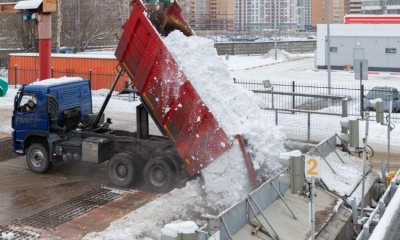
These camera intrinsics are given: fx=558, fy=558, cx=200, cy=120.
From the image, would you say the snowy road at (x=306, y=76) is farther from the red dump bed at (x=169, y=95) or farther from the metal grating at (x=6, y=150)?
the red dump bed at (x=169, y=95)

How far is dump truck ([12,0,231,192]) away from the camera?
11719 mm

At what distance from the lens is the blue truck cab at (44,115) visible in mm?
14156

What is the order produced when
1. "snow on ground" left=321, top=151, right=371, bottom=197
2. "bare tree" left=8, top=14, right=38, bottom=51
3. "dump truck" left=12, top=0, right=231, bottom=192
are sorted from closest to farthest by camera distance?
1. "snow on ground" left=321, top=151, right=371, bottom=197
2. "dump truck" left=12, top=0, right=231, bottom=192
3. "bare tree" left=8, top=14, right=38, bottom=51

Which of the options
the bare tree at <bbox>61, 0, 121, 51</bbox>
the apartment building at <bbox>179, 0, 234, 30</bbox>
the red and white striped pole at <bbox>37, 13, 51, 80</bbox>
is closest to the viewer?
the red and white striped pole at <bbox>37, 13, 51, 80</bbox>

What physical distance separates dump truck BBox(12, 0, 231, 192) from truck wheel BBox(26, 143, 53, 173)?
0.03 m

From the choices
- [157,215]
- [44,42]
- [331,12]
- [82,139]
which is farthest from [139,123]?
[331,12]

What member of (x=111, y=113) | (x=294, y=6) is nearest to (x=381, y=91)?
(x=111, y=113)

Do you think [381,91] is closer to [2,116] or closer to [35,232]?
[2,116]

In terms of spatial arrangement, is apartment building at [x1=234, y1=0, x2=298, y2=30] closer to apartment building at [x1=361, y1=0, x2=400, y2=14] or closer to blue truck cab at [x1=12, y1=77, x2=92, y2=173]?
apartment building at [x1=361, y1=0, x2=400, y2=14]

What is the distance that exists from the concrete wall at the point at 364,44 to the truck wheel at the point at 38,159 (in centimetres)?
3678

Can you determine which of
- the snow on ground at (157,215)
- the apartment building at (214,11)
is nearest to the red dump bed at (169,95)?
the snow on ground at (157,215)

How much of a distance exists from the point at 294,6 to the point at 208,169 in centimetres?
17401

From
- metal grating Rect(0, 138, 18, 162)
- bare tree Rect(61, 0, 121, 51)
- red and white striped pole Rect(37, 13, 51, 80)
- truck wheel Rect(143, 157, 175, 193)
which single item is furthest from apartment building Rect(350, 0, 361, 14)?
truck wheel Rect(143, 157, 175, 193)

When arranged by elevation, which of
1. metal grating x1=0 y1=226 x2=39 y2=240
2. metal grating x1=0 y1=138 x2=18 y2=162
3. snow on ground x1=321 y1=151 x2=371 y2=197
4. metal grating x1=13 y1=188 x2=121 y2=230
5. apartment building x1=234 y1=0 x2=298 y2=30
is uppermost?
apartment building x1=234 y1=0 x2=298 y2=30
